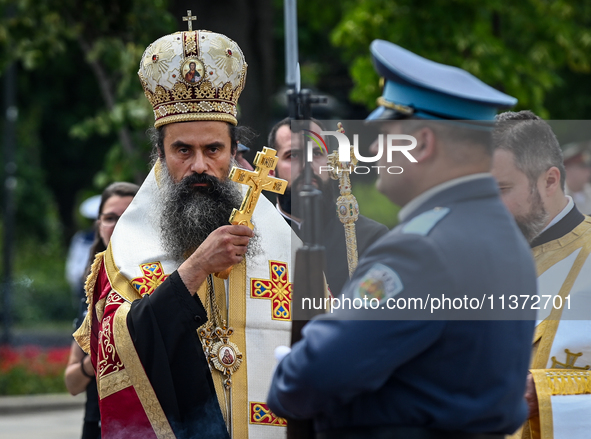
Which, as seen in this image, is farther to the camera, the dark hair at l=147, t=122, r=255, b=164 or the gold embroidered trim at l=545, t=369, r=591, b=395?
the dark hair at l=147, t=122, r=255, b=164

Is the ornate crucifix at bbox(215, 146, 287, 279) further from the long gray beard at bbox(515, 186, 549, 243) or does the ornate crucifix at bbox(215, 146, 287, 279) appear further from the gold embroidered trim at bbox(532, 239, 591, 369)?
the gold embroidered trim at bbox(532, 239, 591, 369)

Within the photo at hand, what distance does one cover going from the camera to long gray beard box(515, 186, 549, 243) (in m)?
3.69

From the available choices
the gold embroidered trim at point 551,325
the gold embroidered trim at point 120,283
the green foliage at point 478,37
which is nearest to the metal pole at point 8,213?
the green foliage at point 478,37

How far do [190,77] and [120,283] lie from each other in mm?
929

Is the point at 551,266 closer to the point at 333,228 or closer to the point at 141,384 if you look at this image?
the point at 333,228

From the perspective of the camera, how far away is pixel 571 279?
11.9ft

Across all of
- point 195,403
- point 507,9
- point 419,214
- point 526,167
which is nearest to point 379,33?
point 507,9

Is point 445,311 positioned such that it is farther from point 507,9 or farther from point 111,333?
point 507,9

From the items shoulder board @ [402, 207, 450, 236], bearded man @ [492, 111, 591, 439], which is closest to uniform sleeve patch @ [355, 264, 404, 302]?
shoulder board @ [402, 207, 450, 236]

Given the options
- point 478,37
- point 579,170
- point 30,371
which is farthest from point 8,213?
point 579,170

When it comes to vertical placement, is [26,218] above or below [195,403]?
below

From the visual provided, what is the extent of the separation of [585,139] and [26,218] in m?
17.3

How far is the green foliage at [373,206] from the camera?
4.08 metres

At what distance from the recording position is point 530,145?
3.68 meters
